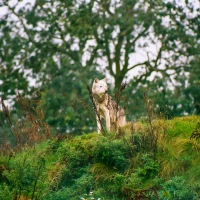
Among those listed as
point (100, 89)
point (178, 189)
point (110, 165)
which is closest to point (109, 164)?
point (110, 165)

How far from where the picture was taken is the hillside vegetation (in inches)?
552

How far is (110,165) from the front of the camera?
51.7 ft

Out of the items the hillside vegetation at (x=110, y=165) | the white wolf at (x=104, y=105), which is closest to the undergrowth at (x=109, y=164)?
the hillside vegetation at (x=110, y=165)

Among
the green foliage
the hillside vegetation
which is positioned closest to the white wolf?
the hillside vegetation

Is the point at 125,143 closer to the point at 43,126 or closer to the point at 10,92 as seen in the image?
the point at 43,126

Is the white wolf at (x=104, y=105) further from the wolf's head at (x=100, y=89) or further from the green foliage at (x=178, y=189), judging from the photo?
the green foliage at (x=178, y=189)

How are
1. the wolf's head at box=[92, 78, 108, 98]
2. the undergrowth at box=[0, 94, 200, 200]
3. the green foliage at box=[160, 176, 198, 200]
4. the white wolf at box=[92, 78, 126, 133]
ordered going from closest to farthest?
the green foliage at box=[160, 176, 198, 200]
the undergrowth at box=[0, 94, 200, 200]
the white wolf at box=[92, 78, 126, 133]
the wolf's head at box=[92, 78, 108, 98]

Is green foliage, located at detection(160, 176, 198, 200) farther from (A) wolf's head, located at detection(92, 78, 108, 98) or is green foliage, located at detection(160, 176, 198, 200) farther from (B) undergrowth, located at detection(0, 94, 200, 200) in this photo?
(A) wolf's head, located at detection(92, 78, 108, 98)

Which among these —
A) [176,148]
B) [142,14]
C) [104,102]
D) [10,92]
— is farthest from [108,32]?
[176,148]

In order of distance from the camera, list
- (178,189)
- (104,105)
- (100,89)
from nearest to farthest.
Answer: (178,189)
(104,105)
(100,89)

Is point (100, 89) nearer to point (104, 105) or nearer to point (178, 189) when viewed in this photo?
point (104, 105)

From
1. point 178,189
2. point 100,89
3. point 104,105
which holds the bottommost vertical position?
point 178,189

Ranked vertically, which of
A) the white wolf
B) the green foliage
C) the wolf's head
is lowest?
the green foliage

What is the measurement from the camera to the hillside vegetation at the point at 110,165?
46.0ft
